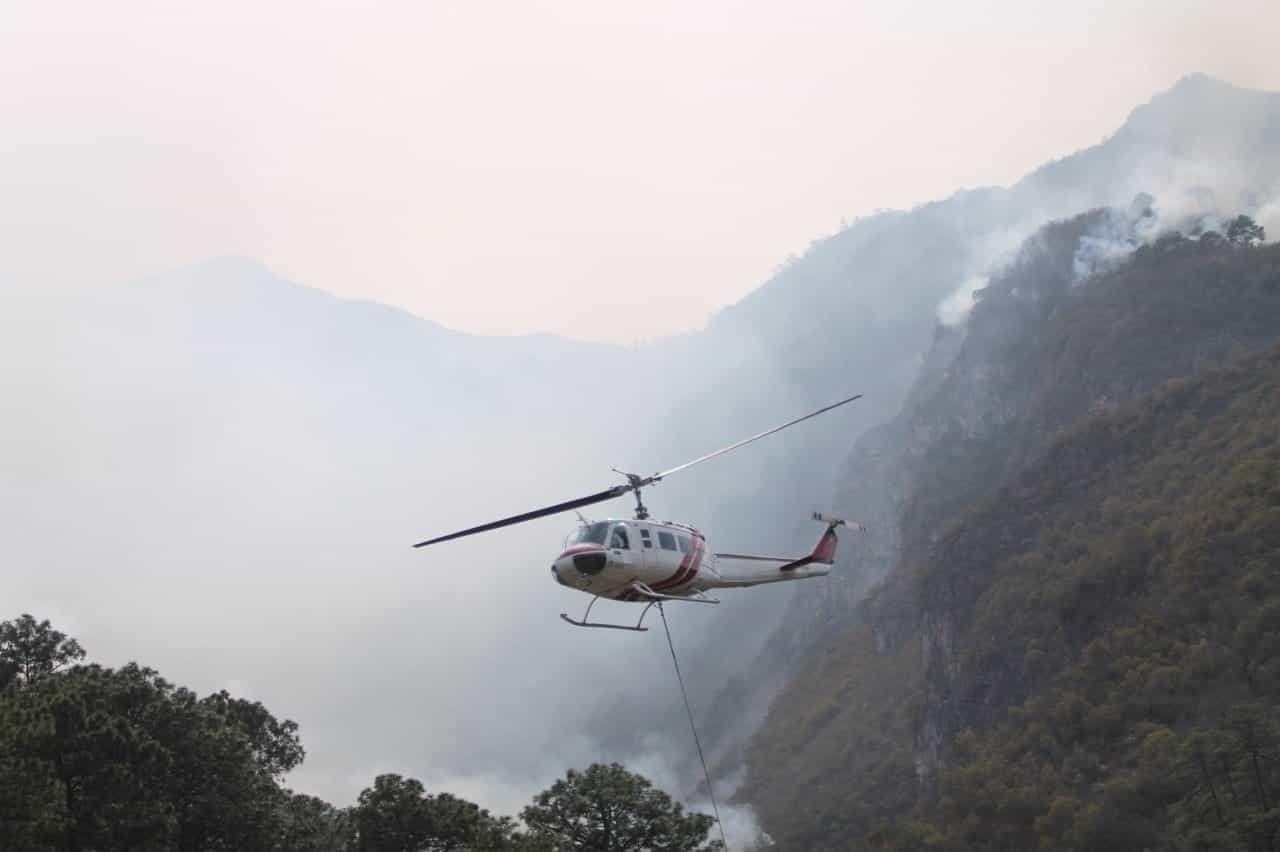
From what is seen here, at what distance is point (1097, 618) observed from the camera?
138125 mm

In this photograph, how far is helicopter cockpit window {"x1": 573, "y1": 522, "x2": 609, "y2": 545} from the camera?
38.1 meters

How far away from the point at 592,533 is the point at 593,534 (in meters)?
0.04

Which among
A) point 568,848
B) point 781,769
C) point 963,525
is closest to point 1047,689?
point 963,525

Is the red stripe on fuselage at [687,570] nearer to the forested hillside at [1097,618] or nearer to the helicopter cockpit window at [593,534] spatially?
the helicopter cockpit window at [593,534]

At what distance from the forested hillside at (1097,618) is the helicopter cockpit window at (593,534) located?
5410 cm

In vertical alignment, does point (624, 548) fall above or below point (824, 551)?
below

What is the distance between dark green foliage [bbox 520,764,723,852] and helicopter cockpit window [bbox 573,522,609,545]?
90.0ft

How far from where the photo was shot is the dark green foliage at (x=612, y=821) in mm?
61562

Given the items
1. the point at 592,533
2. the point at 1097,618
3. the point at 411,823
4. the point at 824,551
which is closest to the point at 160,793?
the point at 411,823

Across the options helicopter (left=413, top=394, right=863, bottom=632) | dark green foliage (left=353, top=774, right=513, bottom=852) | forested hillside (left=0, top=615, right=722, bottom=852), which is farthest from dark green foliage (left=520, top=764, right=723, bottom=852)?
helicopter (left=413, top=394, right=863, bottom=632)

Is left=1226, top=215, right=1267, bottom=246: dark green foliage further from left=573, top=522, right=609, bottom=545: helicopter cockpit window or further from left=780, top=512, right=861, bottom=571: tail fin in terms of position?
left=573, top=522, right=609, bottom=545: helicopter cockpit window

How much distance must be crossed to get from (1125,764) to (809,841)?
50234 mm

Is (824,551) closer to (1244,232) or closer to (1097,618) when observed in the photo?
(1097,618)

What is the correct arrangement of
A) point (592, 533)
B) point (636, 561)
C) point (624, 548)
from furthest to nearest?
1. point (636, 561)
2. point (624, 548)
3. point (592, 533)
